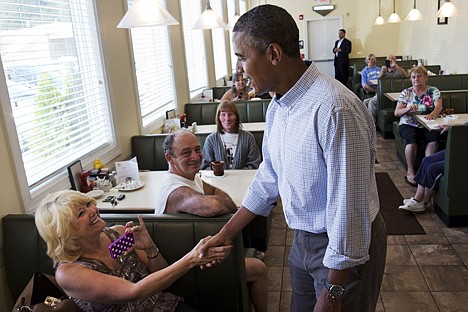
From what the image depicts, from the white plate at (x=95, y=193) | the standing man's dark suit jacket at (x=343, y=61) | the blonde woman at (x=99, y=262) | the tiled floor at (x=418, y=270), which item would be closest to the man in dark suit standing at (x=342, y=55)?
the standing man's dark suit jacket at (x=343, y=61)

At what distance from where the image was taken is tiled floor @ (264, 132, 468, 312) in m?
2.69

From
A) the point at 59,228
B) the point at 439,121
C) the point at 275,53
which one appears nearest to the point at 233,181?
the point at 59,228

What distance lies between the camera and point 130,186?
119 inches

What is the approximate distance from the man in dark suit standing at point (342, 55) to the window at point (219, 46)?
368 cm

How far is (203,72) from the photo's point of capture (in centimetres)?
718

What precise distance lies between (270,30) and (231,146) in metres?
2.44

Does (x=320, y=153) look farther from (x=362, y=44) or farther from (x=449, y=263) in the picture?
(x=362, y=44)

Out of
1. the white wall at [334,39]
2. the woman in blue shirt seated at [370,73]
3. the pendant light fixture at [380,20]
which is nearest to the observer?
the white wall at [334,39]

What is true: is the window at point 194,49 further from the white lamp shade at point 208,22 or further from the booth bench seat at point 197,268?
the booth bench seat at point 197,268

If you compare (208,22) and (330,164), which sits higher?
(208,22)

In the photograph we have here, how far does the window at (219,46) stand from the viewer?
28.0 feet

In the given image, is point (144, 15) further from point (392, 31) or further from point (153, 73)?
point (392, 31)

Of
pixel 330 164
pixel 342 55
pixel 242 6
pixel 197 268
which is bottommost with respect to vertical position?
pixel 197 268

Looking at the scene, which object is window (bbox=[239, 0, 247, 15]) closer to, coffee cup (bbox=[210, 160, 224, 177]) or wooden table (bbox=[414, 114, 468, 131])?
wooden table (bbox=[414, 114, 468, 131])
